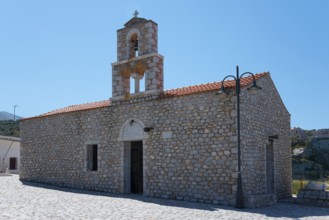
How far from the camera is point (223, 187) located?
1159 centimetres

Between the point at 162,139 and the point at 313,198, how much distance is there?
5.66 metres

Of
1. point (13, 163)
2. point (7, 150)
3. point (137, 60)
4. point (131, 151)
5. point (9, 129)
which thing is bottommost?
point (13, 163)

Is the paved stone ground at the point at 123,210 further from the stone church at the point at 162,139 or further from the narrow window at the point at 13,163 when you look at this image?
the narrow window at the point at 13,163

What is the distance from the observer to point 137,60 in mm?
14523

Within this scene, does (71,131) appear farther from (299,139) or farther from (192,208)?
(299,139)

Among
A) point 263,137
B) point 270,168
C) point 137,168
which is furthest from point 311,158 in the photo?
point 137,168

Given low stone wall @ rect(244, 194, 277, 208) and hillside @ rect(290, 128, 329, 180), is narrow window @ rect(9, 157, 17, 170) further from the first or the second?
low stone wall @ rect(244, 194, 277, 208)

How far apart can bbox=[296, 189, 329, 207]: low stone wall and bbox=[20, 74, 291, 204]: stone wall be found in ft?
4.51

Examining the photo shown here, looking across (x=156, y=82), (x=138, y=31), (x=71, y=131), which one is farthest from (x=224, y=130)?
(x=71, y=131)

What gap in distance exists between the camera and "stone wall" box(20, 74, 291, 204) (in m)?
11.8

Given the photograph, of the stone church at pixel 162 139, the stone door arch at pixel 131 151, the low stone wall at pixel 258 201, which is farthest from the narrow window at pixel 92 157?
the low stone wall at pixel 258 201

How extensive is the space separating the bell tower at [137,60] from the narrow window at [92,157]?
259 centimetres

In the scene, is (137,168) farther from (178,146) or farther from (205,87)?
(205,87)

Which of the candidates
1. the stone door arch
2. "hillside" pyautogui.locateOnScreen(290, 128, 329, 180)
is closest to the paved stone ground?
the stone door arch
